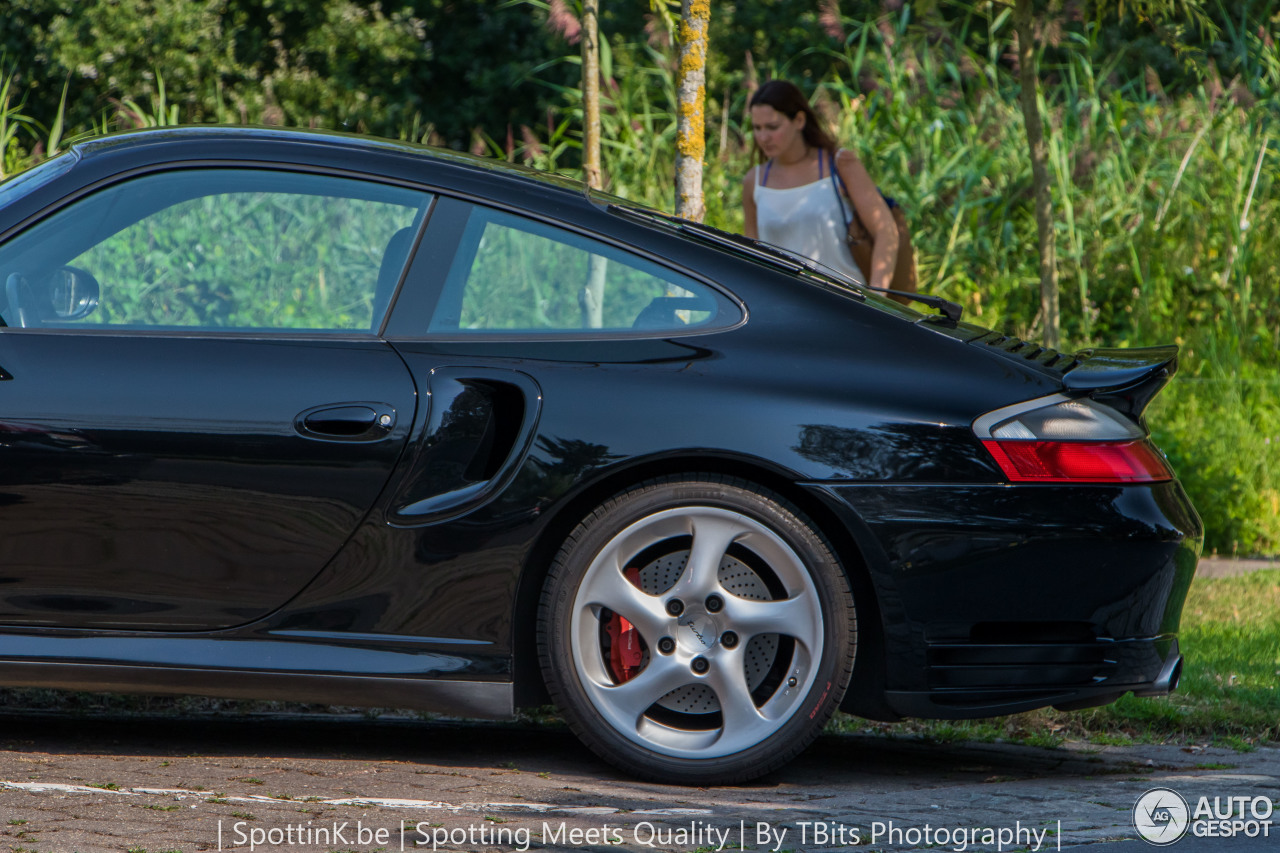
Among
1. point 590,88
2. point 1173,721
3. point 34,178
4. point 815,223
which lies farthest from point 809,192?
point 34,178

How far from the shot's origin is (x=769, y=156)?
19.7ft

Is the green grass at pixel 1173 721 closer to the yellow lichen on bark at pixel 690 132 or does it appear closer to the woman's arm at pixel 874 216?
the woman's arm at pixel 874 216

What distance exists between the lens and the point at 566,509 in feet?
11.6

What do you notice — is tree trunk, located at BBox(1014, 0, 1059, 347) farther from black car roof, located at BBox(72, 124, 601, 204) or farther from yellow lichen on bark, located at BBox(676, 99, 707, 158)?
black car roof, located at BBox(72, 124, 601, 204)

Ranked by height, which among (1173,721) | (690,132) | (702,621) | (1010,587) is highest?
(690,132)

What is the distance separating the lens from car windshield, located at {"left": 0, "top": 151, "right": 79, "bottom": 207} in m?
3.63

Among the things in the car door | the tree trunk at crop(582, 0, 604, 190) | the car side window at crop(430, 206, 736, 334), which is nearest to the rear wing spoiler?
the car side window at crop(430, 206, 736, 334)

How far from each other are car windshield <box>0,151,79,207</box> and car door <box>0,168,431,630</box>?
0.09 m

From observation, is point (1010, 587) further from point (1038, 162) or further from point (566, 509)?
point (1038, 162)

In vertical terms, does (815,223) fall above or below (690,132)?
below

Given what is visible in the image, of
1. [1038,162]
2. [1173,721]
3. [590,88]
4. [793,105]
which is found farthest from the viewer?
[1038,162]

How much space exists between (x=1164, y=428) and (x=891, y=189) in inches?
106

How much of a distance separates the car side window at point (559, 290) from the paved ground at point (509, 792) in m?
1.06

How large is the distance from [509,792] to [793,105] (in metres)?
3.23
